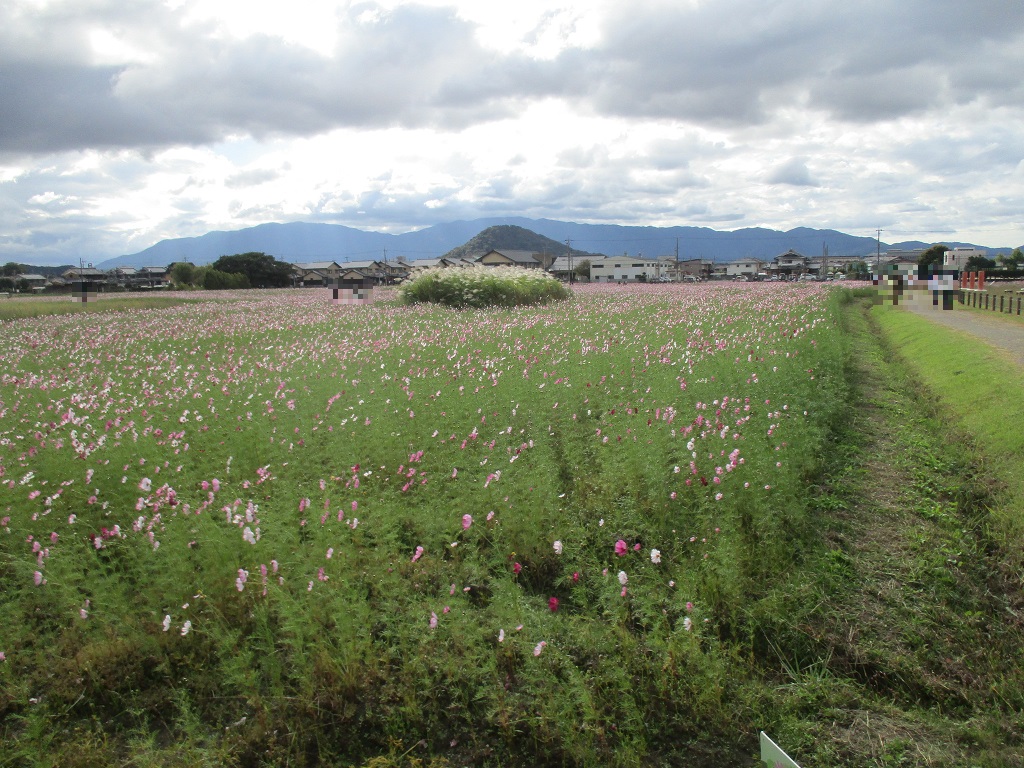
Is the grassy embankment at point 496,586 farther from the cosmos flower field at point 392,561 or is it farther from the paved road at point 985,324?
the paved road at point 985,324

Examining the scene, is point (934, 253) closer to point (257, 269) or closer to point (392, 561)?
point (257, 269)

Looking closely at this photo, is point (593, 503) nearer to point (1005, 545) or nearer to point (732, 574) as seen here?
point (732, 574)

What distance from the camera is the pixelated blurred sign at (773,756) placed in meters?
2.81

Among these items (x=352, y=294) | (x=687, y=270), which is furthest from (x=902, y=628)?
(x=687, y=270)

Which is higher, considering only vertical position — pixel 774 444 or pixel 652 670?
pixel 774 444

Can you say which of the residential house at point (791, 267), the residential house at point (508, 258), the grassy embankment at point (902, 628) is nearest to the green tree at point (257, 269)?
the residential house at point (508, 258)

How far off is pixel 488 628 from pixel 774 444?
12.1ft

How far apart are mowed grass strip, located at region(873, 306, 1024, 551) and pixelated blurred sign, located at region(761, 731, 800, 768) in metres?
3.70

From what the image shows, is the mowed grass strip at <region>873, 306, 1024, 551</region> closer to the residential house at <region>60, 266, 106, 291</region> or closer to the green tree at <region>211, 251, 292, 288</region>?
the residential house at <region>60, 266, 106, 291</region>

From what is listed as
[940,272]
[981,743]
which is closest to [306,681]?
[981,743]

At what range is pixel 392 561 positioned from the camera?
496 cm

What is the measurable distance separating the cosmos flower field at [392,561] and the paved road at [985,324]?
24.5 feet

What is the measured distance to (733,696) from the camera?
152 inches

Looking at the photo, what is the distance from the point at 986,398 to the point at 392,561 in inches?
350
